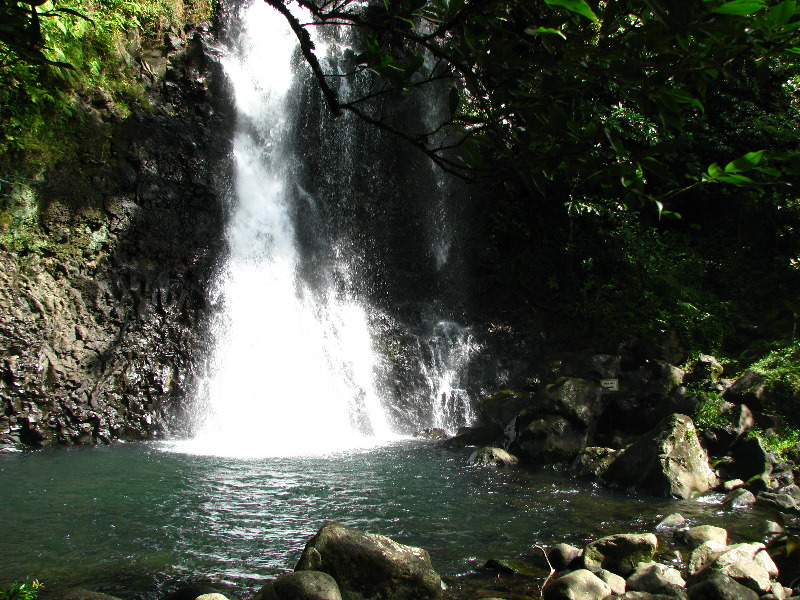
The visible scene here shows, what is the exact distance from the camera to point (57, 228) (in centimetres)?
857

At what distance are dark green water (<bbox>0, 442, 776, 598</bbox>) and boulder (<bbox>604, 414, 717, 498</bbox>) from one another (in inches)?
11.8

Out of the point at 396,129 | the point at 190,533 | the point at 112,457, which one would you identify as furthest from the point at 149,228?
the point at 396,129

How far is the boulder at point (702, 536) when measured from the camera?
3.91 meters

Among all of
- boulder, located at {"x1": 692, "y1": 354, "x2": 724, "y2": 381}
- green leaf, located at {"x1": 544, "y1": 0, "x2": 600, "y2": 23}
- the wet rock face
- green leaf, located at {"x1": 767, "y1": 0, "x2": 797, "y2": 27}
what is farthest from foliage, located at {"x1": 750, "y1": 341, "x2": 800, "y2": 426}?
the wet rock face

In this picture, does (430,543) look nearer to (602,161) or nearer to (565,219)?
(602,161)

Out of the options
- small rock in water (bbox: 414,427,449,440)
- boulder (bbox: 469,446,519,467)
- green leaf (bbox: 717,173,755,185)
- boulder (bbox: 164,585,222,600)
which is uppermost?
green leaf (bbox: 717,173,755,185)

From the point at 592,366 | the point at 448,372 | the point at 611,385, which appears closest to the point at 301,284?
the point at 448,372

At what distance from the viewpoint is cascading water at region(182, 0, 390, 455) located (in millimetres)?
9008

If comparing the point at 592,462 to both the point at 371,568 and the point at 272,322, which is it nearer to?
the point at 371,568

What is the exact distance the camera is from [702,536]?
3959 mm

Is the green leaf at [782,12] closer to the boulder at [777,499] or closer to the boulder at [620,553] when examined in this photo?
the boulder at [620,553]

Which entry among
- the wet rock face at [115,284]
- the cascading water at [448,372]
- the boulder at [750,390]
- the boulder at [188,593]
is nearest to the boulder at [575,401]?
the boulder at [750,390]

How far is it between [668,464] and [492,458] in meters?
2.11

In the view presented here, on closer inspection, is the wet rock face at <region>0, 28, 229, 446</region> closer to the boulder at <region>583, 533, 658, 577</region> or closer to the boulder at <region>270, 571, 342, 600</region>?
the boulder at <region>270, 571, 342, 600</region>
